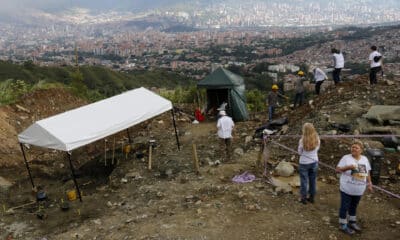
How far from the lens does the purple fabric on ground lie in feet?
30.2

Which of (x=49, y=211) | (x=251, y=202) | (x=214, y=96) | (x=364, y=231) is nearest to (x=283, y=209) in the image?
(x=251, y=202)

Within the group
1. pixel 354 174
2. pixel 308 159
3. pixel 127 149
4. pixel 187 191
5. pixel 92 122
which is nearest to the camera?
pixel 354 174

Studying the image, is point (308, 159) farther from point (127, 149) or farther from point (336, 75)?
point (336, 75)

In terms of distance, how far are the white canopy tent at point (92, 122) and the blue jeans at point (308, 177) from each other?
548 cm

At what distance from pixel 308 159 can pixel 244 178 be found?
2428 millimetres

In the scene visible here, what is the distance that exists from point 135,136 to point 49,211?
253 inches

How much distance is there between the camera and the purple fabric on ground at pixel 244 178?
920 centimetres

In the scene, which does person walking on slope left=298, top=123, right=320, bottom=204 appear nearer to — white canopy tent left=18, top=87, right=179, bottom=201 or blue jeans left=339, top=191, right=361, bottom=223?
blue jeans left=339, top=191, right=361, bottom=223

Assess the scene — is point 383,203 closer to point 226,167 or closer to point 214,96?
point 226,167

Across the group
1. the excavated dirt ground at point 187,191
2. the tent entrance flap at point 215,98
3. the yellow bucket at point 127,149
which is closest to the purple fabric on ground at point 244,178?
the excavated dirt ground at point 187,191

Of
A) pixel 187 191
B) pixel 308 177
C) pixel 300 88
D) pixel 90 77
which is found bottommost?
pixel 90 77

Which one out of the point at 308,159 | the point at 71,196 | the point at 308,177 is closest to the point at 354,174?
the point at 308,159

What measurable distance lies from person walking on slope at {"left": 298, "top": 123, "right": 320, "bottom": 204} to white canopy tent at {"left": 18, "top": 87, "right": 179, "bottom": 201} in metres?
5.50

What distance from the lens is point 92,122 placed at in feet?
35.2
